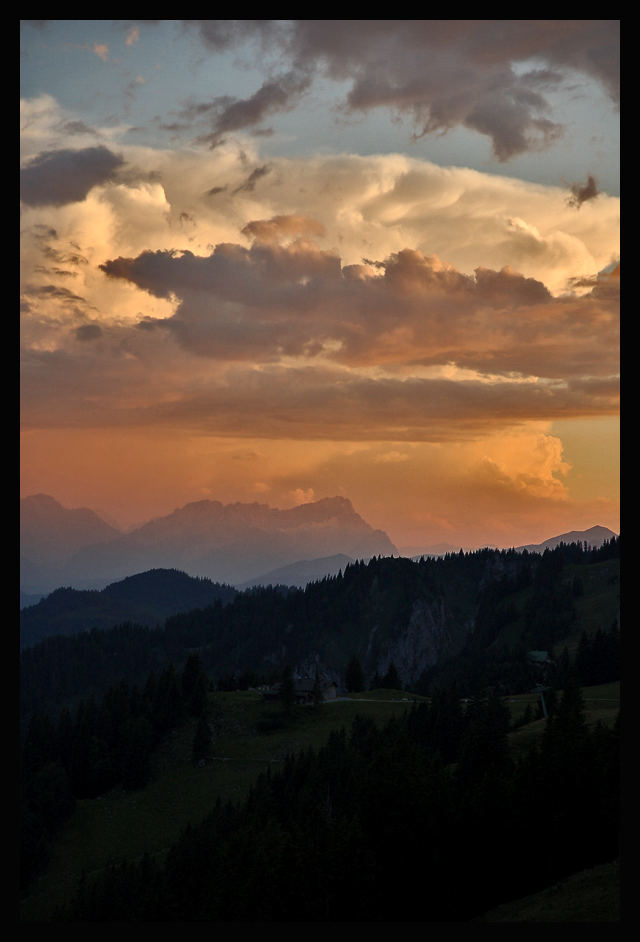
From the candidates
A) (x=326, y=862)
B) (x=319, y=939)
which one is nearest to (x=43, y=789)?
(x=326, y=862)

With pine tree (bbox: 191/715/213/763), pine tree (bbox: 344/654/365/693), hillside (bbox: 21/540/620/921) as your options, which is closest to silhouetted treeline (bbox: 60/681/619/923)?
hillside (bbox: 21/540/620/921)

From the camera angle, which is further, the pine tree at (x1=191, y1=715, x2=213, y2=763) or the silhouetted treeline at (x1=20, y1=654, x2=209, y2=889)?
the pine tree at (x1=191, y1=715, x2=213, y2=763)

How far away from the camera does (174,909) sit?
7431cm

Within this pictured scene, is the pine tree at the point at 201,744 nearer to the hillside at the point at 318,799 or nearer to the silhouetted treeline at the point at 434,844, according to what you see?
the hillside at the point at 318,799

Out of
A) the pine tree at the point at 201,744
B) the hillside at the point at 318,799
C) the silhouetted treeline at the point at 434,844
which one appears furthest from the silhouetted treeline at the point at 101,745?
the silhouetted treeline at the point at 434,844

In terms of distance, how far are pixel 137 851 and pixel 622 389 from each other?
10181 centimetres

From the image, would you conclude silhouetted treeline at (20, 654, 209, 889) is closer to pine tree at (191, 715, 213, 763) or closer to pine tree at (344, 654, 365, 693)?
pine tree at (191, 715, 213, 763)

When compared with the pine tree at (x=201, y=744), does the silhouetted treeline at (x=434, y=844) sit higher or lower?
higher

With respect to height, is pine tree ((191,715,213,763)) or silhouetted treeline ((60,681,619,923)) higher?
silhouetted treeline ((60,681,619,923))

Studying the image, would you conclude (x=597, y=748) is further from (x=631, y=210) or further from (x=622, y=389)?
(x=631, y=210)

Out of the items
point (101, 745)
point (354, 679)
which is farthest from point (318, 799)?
point (354, 679)

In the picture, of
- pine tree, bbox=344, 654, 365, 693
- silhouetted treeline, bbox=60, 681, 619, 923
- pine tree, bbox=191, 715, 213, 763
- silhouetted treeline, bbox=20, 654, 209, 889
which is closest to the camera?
silhouetted treeline, bbox=60, 681, 619, 923

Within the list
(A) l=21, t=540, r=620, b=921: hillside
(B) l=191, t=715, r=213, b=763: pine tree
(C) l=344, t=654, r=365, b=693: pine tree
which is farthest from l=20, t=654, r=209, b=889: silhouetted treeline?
(C) l=344, t=654, r=365, b=693: pine tree

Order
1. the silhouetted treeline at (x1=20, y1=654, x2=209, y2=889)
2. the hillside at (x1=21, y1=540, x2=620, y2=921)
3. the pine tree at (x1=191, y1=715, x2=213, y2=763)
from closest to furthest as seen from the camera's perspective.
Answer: the hillside at (x1=21, y1=540, x2=620, y2=921)
the silhouetted treeline at (x1=20, y1=654, x2=209, y2=889)
the pine tree at (x1=191, y1=715, x2=213, y2=763)
